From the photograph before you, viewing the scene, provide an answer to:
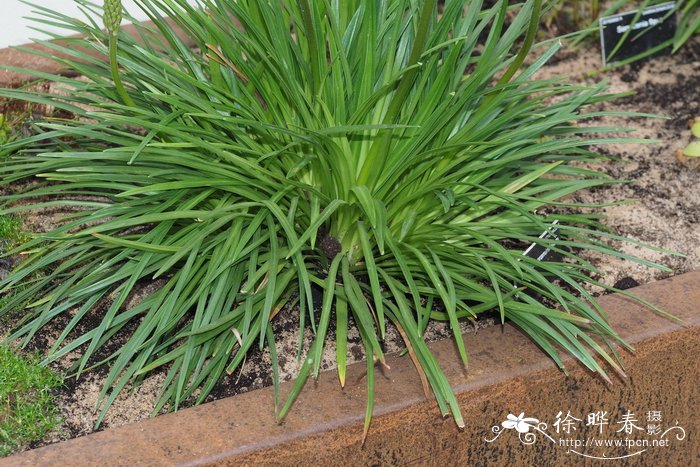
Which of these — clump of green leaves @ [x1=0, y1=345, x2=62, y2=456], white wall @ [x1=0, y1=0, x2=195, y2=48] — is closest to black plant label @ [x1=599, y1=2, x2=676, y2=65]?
white wall @ [x1=0, y1=0, x2=195, y2=48]

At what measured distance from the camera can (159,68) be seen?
1883mm

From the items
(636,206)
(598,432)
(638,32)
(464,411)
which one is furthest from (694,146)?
(464,411)

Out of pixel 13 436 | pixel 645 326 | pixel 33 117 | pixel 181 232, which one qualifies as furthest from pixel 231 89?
pixel 645 326

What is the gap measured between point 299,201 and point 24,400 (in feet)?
2.15

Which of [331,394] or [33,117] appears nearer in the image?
[331,394]

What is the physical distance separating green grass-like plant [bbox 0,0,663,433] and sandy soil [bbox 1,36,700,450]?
2.1 inches

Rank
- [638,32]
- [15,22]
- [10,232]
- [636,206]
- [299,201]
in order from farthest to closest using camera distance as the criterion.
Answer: [638,32], [15,22], [636,206], [10,232], [299,201]

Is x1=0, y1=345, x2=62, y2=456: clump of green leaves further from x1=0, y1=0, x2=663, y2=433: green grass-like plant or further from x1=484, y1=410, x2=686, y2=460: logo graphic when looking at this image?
x1=484, y1=410, x2=686, y2=460: logo graphic

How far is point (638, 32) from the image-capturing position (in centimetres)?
281

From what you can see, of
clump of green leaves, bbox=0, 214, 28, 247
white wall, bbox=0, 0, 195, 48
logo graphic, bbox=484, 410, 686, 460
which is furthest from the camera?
white wall, bbox=0, 0, 195, 48

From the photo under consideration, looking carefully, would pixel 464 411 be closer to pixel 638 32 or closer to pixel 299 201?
pixel 299 201

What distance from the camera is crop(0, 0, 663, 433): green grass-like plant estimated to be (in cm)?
162

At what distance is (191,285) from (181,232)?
4.6 inches

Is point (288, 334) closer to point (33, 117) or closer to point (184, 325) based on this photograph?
point (184, 325)
